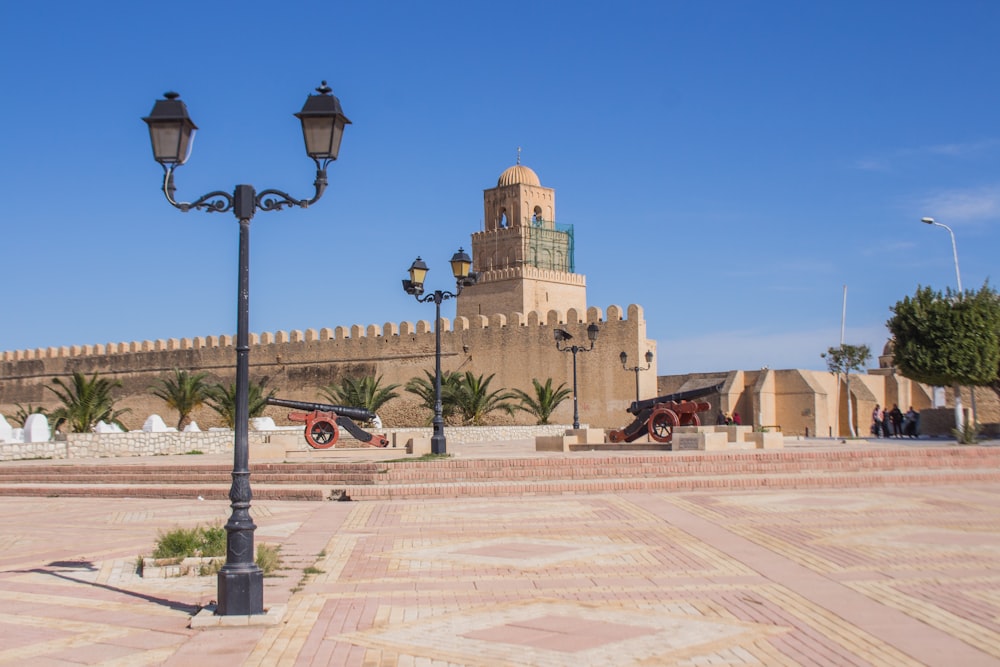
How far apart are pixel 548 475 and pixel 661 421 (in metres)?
6.11

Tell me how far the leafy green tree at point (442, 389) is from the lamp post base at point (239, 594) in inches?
742

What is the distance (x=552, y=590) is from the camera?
17.7ft

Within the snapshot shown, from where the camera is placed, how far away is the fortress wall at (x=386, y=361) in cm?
2611

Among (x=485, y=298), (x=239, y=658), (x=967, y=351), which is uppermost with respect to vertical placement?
(x=485, y=298)

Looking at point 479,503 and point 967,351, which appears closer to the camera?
point 479,503

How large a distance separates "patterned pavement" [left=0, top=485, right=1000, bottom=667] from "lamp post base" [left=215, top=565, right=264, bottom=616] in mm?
Answer: 156

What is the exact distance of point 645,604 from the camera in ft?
16.4

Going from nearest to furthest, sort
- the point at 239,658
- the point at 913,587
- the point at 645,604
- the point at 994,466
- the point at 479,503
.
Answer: the point at 239,658 → the point at 645,604 → the point at 913,587 → the point at 479,503 → the point at 994,466

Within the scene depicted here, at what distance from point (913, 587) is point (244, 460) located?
11.4ft

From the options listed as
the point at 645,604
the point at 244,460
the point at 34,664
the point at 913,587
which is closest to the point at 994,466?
the point at 913,587

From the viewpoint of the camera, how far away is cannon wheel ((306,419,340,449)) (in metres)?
19.2

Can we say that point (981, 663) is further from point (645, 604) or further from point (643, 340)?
point (643, 340)

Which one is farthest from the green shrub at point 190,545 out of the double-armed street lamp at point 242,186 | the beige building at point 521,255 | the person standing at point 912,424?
the beige building at point 521,255

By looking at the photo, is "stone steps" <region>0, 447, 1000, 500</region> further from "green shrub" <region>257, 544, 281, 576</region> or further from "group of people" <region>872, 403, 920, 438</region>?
"group of people" <region>872, 403, 920, 438</region>
